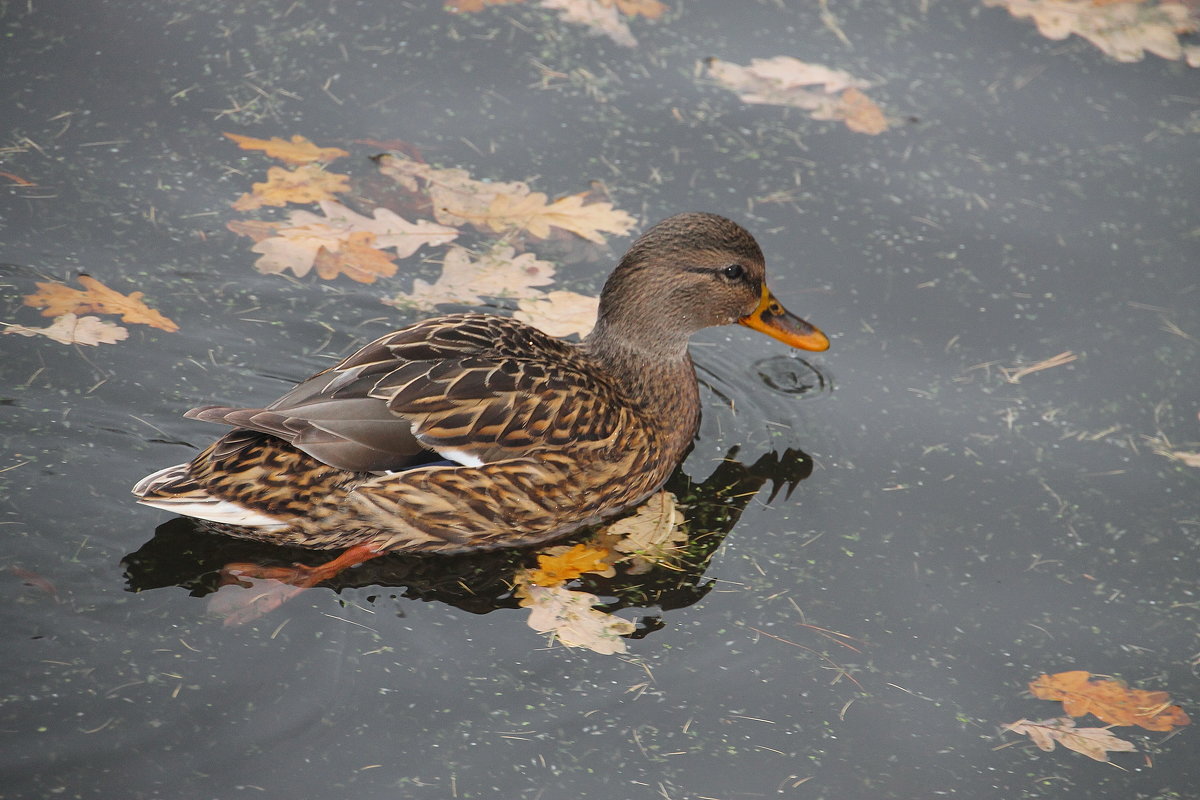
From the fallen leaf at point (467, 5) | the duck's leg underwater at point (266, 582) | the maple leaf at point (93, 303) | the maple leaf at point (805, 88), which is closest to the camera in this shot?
the duck's leg underwater at point (266, 582)

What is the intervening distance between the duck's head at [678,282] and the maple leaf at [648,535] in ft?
2.22

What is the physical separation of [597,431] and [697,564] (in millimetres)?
A: 628

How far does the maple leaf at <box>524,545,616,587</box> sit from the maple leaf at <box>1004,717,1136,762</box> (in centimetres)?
153

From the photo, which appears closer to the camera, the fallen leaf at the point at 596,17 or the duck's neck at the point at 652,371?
the duck's neck at the point at 652,371

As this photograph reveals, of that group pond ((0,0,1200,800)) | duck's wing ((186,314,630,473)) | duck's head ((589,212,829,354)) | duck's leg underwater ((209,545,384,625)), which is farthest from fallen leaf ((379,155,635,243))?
duck's leg underwater ((209,545,384,625))

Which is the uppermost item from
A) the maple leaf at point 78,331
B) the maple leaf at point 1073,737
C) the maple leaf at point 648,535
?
the maple leaf at point 78,331

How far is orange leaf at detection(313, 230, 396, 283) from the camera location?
5.58 meters

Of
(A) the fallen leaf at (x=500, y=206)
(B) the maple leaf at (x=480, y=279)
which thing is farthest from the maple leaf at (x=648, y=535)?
(A) the fallen leaf at (x=500, y=206)

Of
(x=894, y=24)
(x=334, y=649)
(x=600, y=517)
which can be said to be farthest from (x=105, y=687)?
(x=894, y=24)

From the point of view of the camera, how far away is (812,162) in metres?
6.55

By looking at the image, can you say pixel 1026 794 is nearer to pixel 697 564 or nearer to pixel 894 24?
pixel 697 564

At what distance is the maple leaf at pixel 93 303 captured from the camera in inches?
201

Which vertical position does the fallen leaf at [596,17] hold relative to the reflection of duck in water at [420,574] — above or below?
above

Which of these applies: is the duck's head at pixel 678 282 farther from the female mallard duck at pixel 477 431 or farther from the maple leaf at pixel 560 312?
the maple leaf at pixel 560 312
